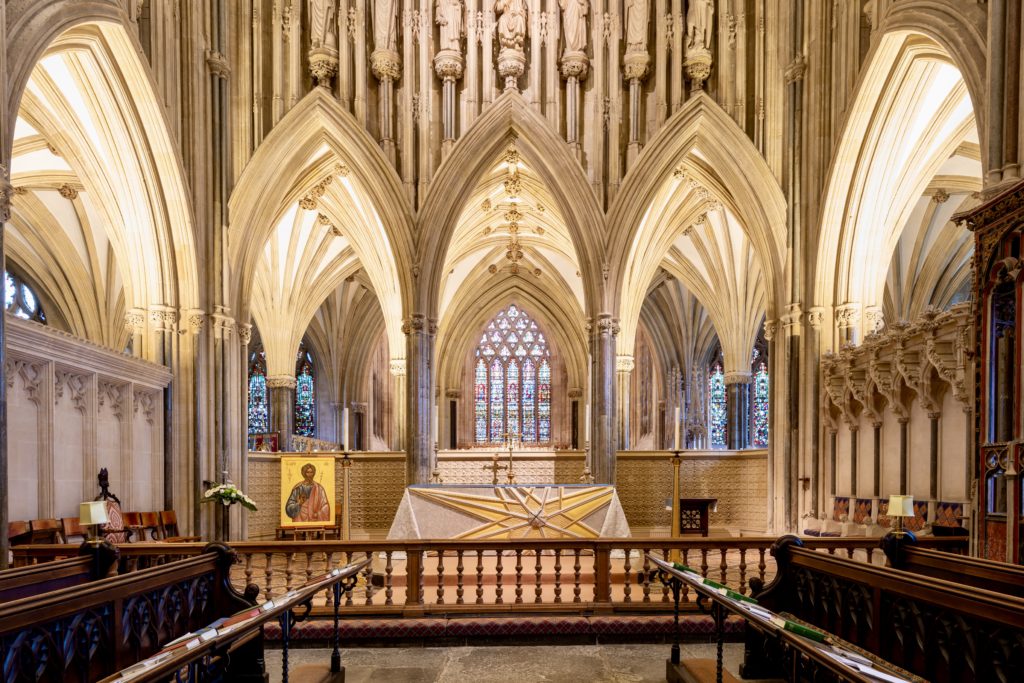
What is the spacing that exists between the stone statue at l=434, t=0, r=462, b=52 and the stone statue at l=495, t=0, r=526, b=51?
0.78m

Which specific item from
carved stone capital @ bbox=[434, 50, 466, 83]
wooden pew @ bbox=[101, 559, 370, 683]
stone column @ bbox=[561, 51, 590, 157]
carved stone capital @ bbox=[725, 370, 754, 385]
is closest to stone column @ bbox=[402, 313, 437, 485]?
stone column @ bbox=[561, 51, 590, 157]

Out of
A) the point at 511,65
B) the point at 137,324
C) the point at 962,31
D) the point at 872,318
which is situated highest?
the point at 511,65

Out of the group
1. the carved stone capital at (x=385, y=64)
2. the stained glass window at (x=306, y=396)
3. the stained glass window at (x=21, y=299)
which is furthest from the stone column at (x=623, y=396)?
the stained glass window at (x=21, y=299)

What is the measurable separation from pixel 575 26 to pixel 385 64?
3484 millimetres

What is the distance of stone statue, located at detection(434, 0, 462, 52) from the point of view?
46.0ft

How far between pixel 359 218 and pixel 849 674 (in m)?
16.5

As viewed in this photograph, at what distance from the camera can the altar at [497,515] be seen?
7770 millimetres

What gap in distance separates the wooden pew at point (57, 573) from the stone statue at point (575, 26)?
11.9m

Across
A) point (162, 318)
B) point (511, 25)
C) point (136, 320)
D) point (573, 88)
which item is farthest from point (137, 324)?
point (573, 88)

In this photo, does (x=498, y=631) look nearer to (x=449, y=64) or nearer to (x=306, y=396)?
(x=449, y=64)

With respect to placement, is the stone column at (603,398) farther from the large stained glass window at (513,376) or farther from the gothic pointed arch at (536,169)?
the large stained glass window at (513,376)

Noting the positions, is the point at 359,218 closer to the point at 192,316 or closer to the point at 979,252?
the point at 192,316

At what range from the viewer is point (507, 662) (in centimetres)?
552

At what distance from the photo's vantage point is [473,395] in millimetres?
26594
